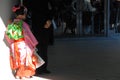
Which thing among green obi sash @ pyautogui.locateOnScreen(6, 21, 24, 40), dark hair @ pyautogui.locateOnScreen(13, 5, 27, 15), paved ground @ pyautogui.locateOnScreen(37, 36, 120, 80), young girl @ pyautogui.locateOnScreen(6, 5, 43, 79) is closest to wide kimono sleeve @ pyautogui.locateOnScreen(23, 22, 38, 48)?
young girl @ pyautogui.locateOnScreen(6, 5, 43, 79)

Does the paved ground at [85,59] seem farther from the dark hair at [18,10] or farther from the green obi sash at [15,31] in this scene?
the dark hair at [18,10]

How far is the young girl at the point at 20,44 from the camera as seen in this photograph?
8.23 meters

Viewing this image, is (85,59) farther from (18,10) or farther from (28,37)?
(18,10)

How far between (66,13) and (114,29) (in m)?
2.42

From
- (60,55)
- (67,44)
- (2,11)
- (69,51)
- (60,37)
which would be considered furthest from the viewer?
(60,37)

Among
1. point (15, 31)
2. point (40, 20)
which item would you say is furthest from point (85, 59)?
point (15, 31)

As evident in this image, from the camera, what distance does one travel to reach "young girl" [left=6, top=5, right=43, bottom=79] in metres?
8.23

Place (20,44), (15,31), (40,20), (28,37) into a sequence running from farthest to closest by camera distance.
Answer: (40,20)
(28,37)
(20,44)
(15,31)

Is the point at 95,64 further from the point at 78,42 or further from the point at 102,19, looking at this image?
the point at 102,19

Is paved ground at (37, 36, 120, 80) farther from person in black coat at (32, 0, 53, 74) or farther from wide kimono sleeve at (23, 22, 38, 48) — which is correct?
wide kimono sleeve at (23, 22, 38, 48)

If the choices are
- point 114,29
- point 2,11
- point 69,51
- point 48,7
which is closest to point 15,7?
point 2,11

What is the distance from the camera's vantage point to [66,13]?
18.4 metres

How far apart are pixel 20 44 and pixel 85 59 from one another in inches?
169

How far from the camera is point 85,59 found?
12359 millimetres
